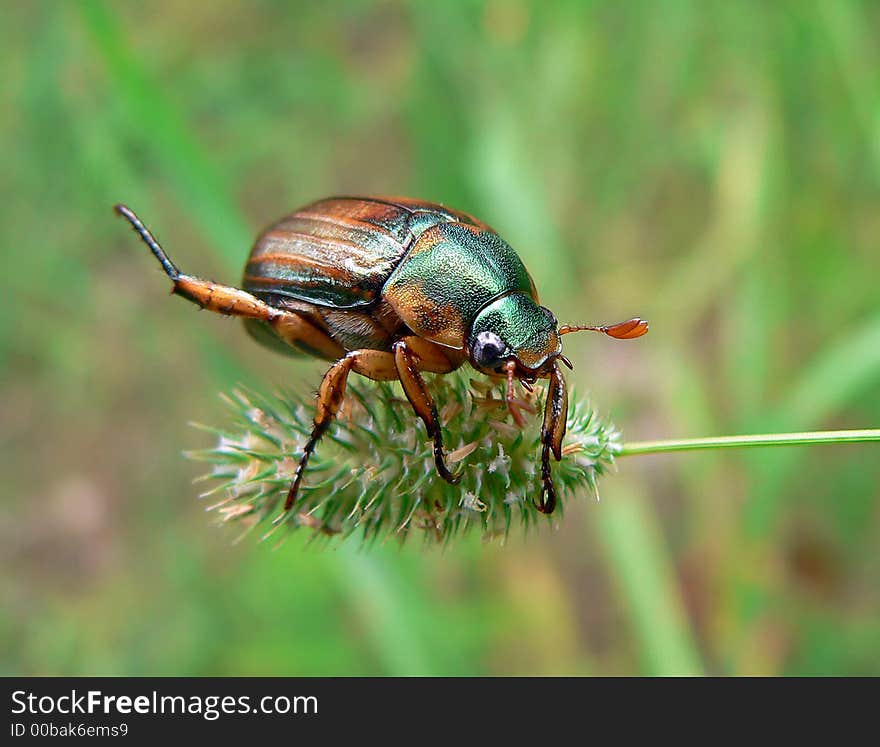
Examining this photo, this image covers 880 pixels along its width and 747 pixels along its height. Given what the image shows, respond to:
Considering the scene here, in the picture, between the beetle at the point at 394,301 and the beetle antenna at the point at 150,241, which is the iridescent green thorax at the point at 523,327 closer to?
the beetle at the point at 394,301

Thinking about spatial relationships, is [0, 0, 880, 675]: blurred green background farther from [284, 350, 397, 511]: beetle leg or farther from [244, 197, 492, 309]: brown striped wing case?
[284, 350, 397, 511]: beetle leg

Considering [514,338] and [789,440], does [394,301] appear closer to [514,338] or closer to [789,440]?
[514,338]

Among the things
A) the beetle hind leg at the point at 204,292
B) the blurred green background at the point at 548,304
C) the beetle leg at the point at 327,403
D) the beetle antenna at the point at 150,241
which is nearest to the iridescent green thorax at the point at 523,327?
the beetle leg at the point at 327,403

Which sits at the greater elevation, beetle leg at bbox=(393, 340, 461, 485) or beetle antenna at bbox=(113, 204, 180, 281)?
beetle antenna at bbox=(113, 204, 180, 281)

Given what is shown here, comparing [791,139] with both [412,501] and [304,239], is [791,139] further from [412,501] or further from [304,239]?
[412,501]

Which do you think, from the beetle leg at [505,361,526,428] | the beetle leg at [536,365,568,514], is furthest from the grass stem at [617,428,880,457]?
the beetle leg at [505,361,526,428]

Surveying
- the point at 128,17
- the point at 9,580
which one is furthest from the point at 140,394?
the point at 128,17

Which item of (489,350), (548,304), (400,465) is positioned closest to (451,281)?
(489,350)
